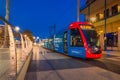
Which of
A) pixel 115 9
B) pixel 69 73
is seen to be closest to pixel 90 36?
pixel 69 73

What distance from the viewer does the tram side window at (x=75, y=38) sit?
2170 centimetres

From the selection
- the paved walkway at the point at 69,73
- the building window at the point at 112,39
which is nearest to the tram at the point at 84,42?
the paved walkway at the point at 69,73

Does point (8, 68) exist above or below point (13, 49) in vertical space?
below

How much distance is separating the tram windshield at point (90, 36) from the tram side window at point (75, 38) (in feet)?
2.28

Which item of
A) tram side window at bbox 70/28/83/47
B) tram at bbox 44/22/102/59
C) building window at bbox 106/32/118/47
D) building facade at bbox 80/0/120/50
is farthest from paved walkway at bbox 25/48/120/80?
building window at bbox 106/32/118/47

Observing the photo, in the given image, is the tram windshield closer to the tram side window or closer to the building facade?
the tram side window

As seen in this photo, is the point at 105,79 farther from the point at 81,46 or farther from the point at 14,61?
the point at 81,46

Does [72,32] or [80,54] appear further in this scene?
[72,32]

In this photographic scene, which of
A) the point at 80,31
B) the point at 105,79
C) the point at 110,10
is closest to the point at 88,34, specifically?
the point at 80,31

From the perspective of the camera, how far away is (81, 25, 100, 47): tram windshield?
824 inches

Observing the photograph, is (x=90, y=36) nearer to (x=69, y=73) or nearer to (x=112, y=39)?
(x=69, y=73)

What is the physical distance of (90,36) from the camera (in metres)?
21.3

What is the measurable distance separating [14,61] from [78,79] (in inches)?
198

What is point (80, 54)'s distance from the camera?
21.5m
